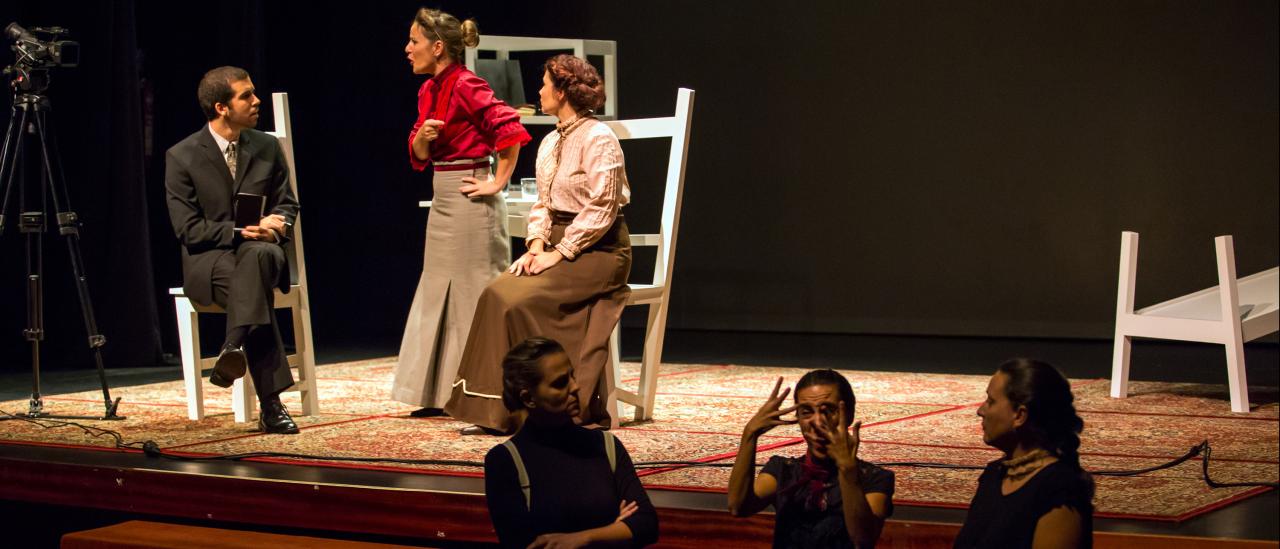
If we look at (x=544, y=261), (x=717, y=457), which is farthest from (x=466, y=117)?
(x=717, y=457)

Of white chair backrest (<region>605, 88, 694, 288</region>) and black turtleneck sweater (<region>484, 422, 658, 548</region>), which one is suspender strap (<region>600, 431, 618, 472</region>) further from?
white chair backrest (<region>605, 88, 694, 288</region>)

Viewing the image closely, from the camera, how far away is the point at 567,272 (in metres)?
3.84

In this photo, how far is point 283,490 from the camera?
3.20 m

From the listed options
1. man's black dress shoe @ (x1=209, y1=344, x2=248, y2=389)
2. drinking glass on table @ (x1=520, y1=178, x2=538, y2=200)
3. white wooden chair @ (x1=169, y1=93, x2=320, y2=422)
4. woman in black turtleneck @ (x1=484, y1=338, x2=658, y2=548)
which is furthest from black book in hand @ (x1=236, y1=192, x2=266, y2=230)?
woman in black turtleneck @ (x1=484, y1=338, x2=658, y2=548)

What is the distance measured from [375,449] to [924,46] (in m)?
4.89

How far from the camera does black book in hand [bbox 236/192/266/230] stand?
159 inches

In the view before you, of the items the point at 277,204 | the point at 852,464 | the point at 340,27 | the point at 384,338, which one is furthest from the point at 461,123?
the point at 340,27

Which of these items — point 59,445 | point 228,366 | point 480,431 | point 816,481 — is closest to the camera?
point 816,481

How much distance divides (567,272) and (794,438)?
0.76 meters

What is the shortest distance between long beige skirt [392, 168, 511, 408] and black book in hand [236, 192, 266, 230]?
1.64 feet

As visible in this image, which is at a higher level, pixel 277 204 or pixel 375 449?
pixel 277 204

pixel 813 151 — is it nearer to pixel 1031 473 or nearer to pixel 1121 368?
pixel 1121 368

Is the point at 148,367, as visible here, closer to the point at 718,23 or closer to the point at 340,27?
the point at 340,27

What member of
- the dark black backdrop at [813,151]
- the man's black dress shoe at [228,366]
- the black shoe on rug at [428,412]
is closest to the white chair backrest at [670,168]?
the black shoe on rug at [428,412]
